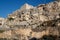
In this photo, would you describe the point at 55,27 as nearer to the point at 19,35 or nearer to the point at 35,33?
the point at 35,33

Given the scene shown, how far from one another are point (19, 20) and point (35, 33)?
13.5 m

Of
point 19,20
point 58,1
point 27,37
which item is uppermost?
point 58,1

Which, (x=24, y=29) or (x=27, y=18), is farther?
(x=27, y=18)

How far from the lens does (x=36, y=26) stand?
4075 cm

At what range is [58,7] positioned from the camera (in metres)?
50.5

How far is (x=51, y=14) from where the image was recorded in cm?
4784

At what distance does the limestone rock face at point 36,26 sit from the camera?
3453 centimetres

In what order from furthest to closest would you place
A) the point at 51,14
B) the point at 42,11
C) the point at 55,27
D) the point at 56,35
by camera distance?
1. the point at 42,11
2. the point at 51,14
3. the point at 55,27
4. the point at 56,35

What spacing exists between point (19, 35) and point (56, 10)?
1556cm

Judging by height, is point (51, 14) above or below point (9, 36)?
above

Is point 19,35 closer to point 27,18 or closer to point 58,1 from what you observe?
point 27,18

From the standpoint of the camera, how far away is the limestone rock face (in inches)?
1359

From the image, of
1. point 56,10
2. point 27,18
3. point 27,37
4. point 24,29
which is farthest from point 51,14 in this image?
point 27,37

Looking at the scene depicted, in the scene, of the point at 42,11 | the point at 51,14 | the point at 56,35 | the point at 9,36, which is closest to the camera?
the point at 56,35
